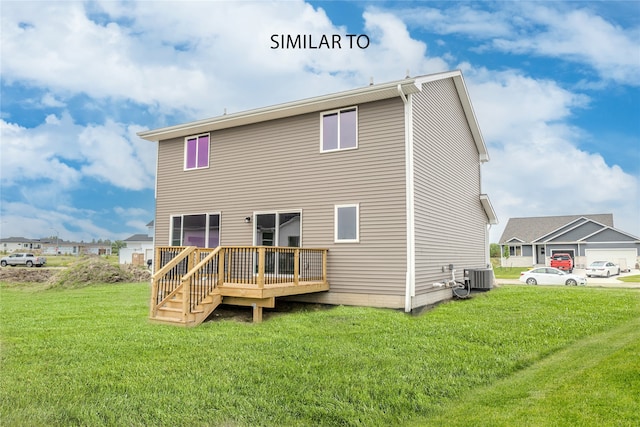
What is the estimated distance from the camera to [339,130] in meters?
11.2

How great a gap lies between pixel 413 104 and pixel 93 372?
8784 mm

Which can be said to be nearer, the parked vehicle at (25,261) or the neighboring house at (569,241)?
the neighboring house at (569,241)

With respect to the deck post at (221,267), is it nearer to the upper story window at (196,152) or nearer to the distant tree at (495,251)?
the upper story window at (196,152)

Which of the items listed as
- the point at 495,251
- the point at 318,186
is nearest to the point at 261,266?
the point at 318,186

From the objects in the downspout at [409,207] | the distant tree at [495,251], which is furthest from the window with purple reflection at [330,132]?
the distant tree at [495,251]

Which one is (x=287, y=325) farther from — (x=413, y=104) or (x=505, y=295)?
(x=505, y=295)

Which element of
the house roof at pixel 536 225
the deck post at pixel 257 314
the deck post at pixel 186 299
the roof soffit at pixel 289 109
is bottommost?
the deck post at pixel 257 314

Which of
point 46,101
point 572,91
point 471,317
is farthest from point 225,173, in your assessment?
point 572,91

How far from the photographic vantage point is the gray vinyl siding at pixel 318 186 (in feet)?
33.8

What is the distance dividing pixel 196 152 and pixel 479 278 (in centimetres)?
992

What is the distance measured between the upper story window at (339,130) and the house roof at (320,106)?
0.72 ft

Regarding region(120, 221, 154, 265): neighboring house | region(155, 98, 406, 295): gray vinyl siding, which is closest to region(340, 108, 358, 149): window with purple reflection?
region(155, 98, 406, 295): gray vinyl siding

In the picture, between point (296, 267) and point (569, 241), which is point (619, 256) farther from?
point (296, 267)

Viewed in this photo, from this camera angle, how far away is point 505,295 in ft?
41.9
